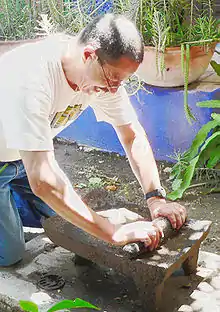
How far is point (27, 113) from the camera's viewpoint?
206 centimetres

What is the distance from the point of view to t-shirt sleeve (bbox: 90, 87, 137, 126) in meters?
2.57

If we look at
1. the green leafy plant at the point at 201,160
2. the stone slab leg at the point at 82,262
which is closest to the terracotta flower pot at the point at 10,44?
the green leafy plant at the point at 201,160

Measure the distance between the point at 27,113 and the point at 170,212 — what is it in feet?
2.64

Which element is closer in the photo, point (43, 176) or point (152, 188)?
point (43, 176)

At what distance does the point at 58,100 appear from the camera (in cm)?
230

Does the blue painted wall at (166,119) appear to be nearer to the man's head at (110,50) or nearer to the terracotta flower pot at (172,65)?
the terracotta flower pot at (172,65)

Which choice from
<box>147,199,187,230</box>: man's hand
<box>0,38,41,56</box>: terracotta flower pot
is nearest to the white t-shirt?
<box>147,199,187,230</box>: man's hand

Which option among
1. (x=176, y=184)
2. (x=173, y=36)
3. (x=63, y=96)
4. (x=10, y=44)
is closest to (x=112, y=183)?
(x=176, y=184)

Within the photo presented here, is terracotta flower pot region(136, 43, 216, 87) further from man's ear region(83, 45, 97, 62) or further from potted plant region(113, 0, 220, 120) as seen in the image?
man's ear region(83, 45, 97, 62)

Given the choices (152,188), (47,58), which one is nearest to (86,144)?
(152,188)

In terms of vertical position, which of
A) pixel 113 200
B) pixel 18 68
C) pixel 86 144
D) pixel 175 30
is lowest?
pixel 86 144

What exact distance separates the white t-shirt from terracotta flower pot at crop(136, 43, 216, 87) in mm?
1785

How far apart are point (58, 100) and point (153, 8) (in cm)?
215

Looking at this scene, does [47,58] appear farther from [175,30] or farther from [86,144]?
[86,144]
